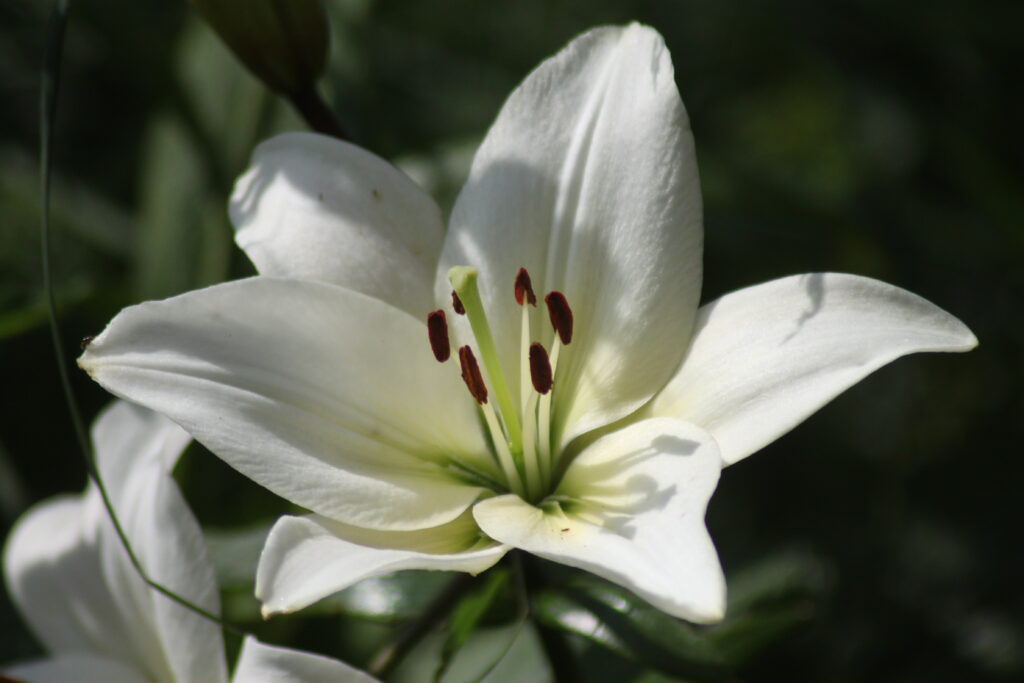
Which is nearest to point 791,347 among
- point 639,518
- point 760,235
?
point 639,518

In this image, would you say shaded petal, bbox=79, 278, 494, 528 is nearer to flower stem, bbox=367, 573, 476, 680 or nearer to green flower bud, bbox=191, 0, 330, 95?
flower stem, bbox=367, 573, 476, 680

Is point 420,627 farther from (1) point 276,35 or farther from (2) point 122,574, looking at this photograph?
(1) point 276,35

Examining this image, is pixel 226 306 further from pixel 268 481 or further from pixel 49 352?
pixel 49 352

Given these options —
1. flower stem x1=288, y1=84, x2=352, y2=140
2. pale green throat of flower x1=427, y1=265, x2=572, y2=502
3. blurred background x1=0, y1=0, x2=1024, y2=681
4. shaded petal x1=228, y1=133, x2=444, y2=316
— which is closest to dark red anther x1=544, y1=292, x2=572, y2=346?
pale green throat of flower x1=427, y1=265, x2=572, y2=502

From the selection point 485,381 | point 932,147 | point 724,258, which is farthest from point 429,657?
point 932,147

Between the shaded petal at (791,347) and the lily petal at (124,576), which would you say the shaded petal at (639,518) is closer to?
the shaded petal at (791,347)
